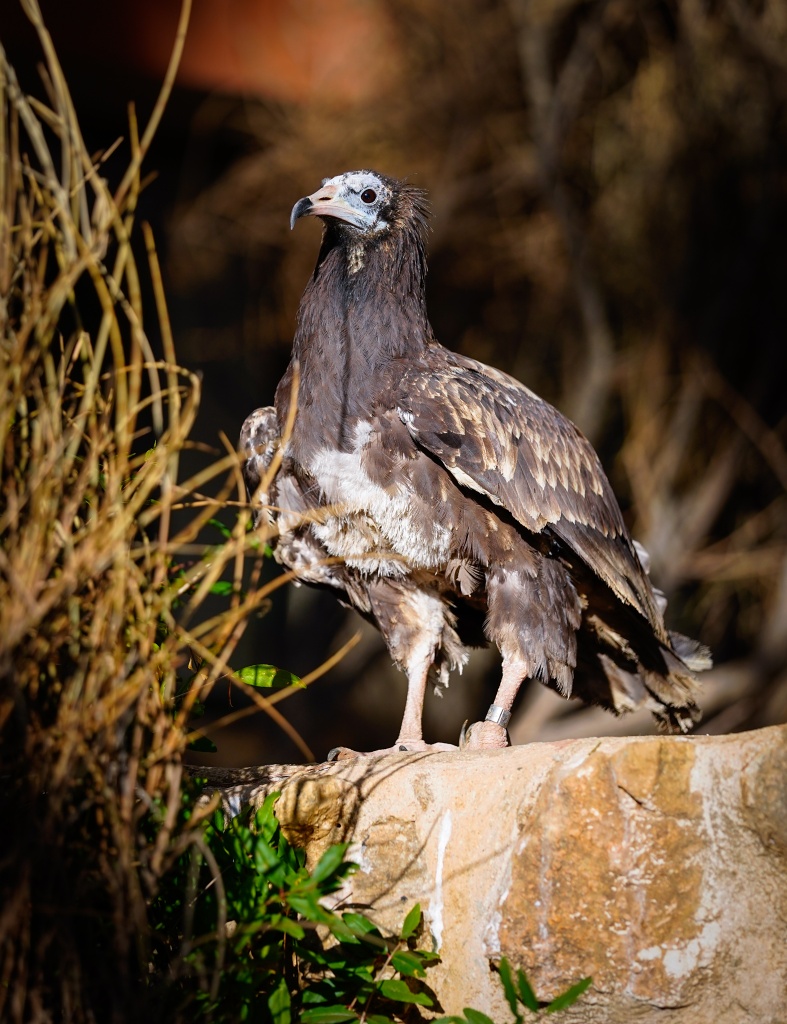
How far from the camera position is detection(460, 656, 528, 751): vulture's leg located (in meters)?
3.82

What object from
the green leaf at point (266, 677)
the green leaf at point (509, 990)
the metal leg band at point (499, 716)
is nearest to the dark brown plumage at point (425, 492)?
the metal leg band at point (499, 716)

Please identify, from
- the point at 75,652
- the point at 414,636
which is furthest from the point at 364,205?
the point at 75,652

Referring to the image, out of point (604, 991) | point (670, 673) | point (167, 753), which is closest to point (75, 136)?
point (167, 753)

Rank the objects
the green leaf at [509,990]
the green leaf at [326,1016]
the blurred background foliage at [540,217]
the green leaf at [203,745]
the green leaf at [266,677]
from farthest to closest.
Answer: the blurred background foliage at [540,217] < the green leaf at [203,745] < the green leaf at [266,677] < the green leaf at [326,1016] < the green leaf at [509,990]

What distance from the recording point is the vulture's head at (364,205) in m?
4.02

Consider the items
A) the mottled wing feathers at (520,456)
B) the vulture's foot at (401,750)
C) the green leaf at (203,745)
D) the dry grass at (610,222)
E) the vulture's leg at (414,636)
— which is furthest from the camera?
the dry grass at (610,222)

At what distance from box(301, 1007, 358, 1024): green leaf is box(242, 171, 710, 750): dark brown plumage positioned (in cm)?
148

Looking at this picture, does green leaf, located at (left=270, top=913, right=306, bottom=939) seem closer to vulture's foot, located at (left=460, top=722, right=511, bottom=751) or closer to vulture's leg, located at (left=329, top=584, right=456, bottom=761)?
vulture's foot, located at (left=460, top=722, right=511, bottom=751)

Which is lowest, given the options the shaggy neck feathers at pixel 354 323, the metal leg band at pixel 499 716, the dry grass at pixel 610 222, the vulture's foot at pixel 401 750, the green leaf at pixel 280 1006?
the green leaf at pixel 280 1006

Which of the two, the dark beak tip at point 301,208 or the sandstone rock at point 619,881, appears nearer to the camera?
the sandstone rock at point 619,881

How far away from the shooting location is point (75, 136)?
2127mm

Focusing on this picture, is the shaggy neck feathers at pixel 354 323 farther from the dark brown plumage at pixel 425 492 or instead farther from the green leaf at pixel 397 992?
the green leaf at pixel 397 992

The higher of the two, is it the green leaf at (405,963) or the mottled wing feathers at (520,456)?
the mottled wing feathers at (520,456)

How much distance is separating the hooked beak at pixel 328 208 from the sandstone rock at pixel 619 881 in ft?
6.85
